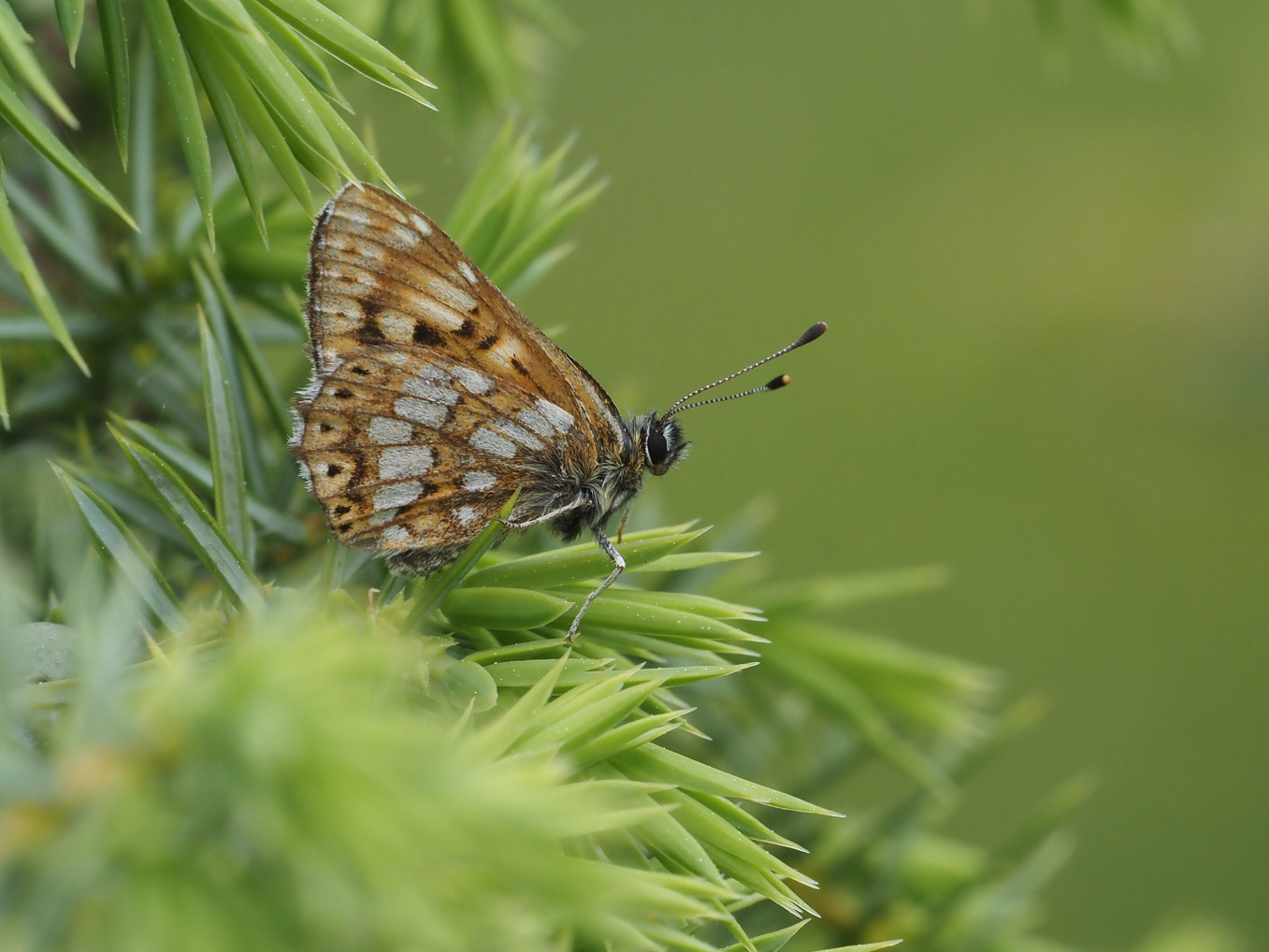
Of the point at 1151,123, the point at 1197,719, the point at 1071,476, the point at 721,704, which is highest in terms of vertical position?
the point at 1151,123

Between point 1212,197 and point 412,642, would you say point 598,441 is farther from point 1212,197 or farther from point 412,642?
point 1212,197

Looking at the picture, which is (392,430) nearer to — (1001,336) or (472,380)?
(472,380)

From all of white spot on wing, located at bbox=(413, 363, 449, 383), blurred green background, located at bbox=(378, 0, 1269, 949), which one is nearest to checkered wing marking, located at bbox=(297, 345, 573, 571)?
white spot on wing, located at bbox=(413, 363, 449, 383)

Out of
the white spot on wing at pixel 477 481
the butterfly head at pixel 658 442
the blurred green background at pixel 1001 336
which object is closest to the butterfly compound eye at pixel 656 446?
the butterfly head at pixel 658 442

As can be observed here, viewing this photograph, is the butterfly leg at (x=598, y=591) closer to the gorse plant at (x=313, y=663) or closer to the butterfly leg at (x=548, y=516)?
the gorse plant at (x=313, y=663)

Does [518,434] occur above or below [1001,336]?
above

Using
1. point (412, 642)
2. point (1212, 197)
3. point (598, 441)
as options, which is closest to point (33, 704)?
point (412, 642)

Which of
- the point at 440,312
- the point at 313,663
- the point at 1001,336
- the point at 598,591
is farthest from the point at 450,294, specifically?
the point at 1001,336
